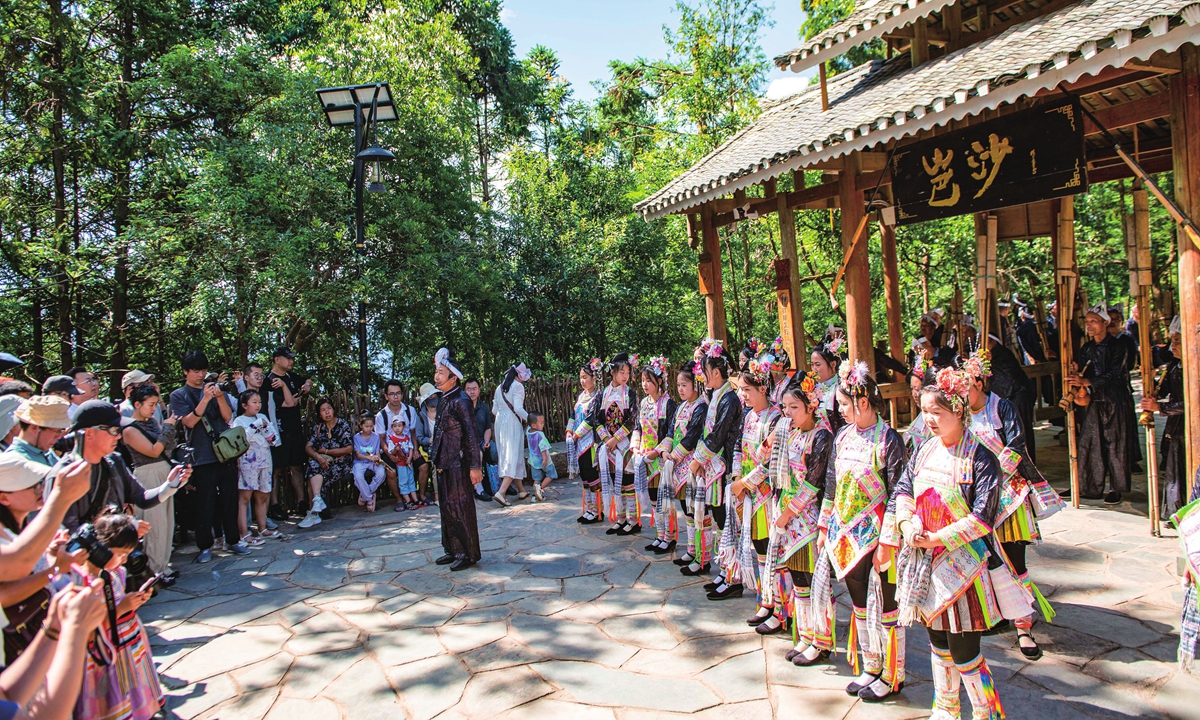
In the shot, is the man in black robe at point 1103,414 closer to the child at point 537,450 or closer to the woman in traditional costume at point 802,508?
the woman in traditional costume at point 802,508

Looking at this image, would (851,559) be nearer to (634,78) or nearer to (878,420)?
(878,420)

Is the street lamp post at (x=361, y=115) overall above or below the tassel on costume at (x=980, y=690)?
above

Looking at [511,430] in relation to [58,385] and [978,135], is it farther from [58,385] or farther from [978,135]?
[978,135]

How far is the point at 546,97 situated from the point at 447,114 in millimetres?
9092

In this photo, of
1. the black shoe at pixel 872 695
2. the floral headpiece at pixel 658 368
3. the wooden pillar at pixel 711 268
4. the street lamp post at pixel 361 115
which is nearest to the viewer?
the black shoe at pixel 872 695

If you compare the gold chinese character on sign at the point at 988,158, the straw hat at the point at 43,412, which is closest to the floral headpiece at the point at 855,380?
the gold chinese character on sign at the point at 988,158

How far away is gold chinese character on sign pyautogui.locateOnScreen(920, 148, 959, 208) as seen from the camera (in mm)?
6578

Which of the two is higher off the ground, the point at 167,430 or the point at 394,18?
the point at 394,18

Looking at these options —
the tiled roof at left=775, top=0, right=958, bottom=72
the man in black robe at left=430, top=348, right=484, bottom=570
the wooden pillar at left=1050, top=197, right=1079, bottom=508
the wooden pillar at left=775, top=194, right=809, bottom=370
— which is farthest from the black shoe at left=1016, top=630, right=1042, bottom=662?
the tiled roof at left=775, top=0, right=958, bottom=72

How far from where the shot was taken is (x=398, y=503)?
9344 millimetres

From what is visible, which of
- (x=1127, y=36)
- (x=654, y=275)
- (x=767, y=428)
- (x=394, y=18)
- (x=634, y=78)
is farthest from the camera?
(x=634, y=78)

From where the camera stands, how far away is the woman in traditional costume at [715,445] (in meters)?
5.43

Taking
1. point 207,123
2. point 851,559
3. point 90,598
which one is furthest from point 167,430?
point 207,123

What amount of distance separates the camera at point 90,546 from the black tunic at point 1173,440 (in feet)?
26.3
